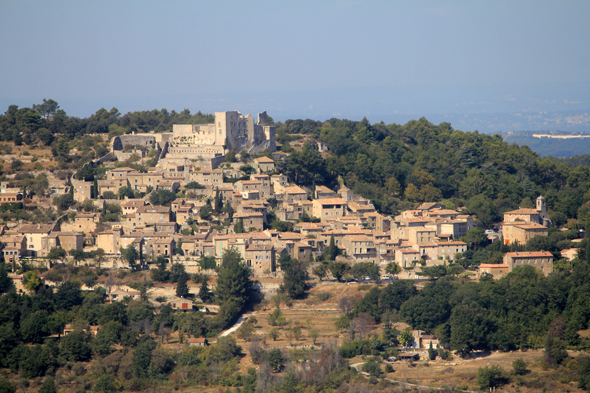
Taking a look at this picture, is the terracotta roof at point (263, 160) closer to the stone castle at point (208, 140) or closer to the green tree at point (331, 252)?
the stone castle at point (208, 140)

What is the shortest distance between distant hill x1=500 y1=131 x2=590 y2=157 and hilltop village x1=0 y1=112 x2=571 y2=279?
9652cm

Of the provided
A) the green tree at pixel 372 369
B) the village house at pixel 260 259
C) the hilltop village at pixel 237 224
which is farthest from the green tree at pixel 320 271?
the green tree at pixel 372 369

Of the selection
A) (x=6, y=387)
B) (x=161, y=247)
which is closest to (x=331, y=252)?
(x=161, y=247)

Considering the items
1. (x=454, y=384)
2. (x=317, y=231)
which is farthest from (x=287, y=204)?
(x=454, y=384)

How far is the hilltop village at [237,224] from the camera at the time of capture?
4362cm

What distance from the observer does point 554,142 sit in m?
160

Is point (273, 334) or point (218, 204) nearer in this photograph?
point (273, 334)

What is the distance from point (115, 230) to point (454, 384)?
20.4 m

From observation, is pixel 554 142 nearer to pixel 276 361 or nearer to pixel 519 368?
pixel 519 368

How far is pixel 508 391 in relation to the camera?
114 ft

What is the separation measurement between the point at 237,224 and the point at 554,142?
127 metres

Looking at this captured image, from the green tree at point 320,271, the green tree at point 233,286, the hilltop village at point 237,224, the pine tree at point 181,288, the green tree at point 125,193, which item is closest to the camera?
the green tree at point 233,286

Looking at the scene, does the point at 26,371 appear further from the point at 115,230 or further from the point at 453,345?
the point at 453,345

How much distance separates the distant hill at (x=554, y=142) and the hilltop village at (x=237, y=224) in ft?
317
